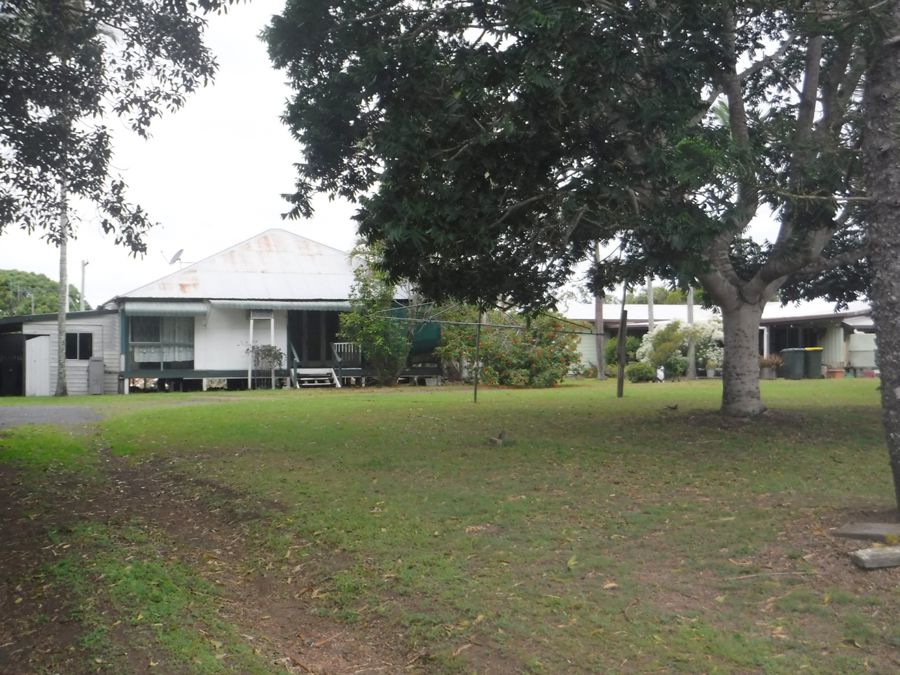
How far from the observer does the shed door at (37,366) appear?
88.4ft

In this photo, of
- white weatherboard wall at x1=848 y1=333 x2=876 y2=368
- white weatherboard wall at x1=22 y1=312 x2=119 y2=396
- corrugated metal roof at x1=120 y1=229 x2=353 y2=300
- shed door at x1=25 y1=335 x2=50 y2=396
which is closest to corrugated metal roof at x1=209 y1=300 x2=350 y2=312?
corrugated metal roof at x1=120 y1=229 x2=353 y2=300

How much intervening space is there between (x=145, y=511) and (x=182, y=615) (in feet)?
10.7

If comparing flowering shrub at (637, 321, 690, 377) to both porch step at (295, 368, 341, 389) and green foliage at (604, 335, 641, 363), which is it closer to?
green foliage at (604, 335, 641, 363)

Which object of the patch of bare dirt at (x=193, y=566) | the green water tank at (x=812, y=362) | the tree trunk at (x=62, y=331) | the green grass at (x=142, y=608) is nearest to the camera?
the green grass at (x=142, y=608)

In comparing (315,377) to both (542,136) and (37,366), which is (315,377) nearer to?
(37,366)

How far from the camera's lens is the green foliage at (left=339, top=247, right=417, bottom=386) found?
26172 millimetres

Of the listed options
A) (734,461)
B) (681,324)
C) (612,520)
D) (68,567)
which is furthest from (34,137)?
(681,324)

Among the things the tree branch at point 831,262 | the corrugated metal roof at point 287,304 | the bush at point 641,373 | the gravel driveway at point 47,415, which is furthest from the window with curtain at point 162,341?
the tree branch at point 831,262

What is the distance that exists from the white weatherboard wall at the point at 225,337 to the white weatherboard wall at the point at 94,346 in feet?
9.56

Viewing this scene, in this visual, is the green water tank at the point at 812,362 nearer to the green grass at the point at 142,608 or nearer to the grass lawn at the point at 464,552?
the grass lawn at the point at 464,552

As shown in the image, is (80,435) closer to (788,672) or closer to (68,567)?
(68,567)

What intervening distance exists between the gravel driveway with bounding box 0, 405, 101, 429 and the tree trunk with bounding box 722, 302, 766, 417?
485 inches

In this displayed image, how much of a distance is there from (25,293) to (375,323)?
160ft

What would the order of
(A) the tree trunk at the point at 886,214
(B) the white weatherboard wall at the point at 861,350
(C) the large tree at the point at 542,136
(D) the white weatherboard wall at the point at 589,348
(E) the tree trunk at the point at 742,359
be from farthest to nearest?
(D) the white weatherboard wall at the point at 589,348 → (B) the white weatherboard wall at the point at 861,350 → (E) the tree trunk at the point at 742,359 → (C) the large tree at the point at 542,136 → (A) the tree trunk at the point at 886,214
